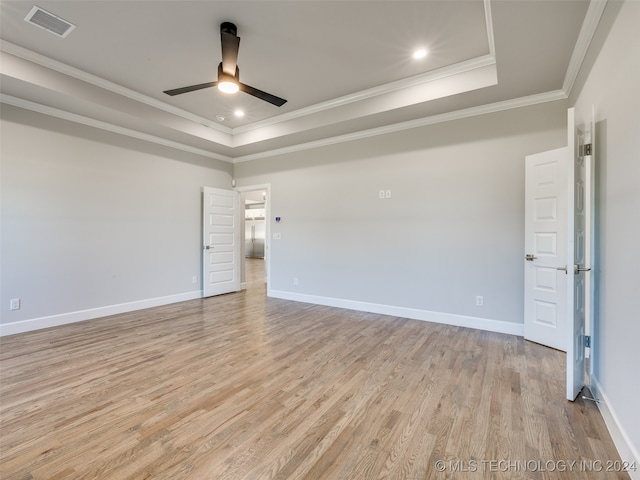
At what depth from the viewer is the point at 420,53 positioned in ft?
10.0

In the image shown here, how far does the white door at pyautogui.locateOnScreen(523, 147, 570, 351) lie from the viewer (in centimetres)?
304

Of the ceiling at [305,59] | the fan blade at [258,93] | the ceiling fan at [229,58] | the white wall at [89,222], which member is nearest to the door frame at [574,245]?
the ceiling at [305,59]

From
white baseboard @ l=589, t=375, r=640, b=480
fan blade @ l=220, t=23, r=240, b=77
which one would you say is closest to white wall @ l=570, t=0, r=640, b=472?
white baseboard @ l=589, t=375, r=640, b=480

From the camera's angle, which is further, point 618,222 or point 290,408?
point 290,408

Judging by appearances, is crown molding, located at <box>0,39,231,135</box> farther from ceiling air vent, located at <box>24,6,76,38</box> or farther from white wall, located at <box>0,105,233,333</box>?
white wall, located at <box>0,105,233,333</box>

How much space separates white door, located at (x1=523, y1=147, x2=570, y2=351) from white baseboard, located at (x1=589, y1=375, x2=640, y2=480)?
1.11 meters

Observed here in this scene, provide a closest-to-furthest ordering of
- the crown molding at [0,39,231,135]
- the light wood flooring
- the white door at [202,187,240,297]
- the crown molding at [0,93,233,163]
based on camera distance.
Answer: the light wood flooring < the crown molding at [0,39,231,135] < the crown molding at [0,93,233,163] < the white door at [202,187,240,297]

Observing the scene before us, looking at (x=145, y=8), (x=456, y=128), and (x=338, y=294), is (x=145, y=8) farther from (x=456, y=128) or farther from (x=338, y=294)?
(x=338, y=294)

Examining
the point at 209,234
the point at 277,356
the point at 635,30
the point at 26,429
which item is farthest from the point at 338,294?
the point at 635,30

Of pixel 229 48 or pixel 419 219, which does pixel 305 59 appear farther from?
pixel 419 219

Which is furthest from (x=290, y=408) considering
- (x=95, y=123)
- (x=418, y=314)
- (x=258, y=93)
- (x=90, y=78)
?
(x=95, y=123)

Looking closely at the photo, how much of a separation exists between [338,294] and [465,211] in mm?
2372

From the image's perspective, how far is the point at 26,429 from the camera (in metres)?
1.83

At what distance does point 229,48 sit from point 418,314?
12.9ft
